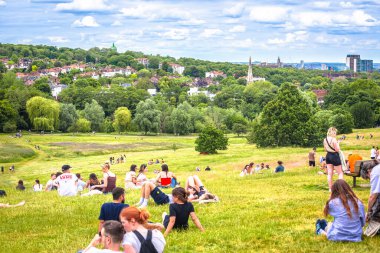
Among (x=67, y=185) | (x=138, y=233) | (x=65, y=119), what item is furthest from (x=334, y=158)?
(x=65, y=119)

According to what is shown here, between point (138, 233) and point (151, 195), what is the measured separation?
7923mm

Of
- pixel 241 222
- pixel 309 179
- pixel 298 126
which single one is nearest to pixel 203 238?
pixel 241 222

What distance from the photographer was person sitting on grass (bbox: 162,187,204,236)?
499 inches

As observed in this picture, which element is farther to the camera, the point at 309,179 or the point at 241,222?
the point at 309,179

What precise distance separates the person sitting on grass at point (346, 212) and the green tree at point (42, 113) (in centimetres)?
10935

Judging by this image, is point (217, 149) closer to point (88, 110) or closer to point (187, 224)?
point (187, 224)

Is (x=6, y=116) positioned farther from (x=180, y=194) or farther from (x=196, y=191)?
(x=180, y=194)

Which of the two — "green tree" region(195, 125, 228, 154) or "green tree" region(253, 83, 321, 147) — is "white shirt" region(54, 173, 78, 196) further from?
"green tree" region(253, 83, 321, 147)

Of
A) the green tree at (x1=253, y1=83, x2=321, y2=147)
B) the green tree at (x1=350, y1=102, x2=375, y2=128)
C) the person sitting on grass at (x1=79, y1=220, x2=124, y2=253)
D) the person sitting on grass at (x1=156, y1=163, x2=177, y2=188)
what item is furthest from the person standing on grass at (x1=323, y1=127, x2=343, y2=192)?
the green tree at (x1=350, y1=102, x2=375, y2=128)

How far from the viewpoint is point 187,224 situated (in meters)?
13.3

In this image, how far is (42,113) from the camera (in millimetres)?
117688

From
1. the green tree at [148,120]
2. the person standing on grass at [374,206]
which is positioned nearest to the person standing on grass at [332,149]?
the person standing on grass at [374,206]

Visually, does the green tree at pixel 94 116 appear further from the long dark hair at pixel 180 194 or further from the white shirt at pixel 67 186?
the long dark hair at pixel 180 194

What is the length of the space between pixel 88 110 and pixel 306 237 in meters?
126
